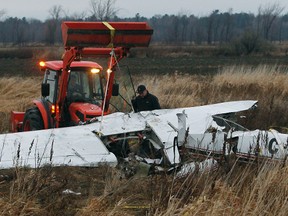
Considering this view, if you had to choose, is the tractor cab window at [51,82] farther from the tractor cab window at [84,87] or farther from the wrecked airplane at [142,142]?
the wrecked airplane at [142,142]

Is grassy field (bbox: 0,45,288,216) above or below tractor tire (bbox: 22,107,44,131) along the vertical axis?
above

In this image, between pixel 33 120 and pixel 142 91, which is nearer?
pixel 33 120

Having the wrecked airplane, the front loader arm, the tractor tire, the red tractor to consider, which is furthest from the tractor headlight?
the wrecked airplane

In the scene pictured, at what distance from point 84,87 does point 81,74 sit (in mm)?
232

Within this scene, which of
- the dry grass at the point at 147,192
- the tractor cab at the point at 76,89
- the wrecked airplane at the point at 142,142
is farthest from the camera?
the tractor cab at the point at 76,89

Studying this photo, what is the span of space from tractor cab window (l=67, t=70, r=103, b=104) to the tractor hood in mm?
202

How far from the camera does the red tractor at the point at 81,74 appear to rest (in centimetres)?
770

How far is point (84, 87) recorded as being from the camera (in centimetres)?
Result: 902

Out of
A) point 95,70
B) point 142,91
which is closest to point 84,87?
point 95,70

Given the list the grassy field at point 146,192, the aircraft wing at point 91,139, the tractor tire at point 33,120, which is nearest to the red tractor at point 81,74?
the tractor tire at point 33,120

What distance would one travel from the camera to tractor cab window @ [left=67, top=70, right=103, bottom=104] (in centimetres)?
891

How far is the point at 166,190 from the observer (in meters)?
4.62

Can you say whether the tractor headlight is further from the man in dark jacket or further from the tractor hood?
the man in dark jacket

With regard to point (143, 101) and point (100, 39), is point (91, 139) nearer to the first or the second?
point (100, 39)
